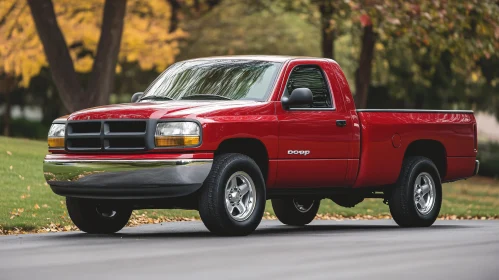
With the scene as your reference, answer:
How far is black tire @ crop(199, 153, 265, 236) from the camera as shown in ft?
39.4

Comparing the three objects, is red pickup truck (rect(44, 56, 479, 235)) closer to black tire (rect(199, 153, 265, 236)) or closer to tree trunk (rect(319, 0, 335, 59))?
black tire (rect(199, 153, 265, 236))

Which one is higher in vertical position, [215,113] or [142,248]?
[215,113]

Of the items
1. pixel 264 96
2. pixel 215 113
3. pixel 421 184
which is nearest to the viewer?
pixel 215 113

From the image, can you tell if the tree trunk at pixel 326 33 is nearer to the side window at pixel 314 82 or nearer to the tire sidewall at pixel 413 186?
the tire sidewall at pixel 413 186

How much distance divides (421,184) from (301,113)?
2851 mm

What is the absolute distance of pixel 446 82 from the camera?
39312 mm

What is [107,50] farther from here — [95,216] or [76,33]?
[95,216]

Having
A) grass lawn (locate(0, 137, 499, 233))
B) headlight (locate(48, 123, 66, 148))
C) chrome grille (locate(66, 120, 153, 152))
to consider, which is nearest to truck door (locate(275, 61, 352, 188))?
chrome grille (locate(66, 120, 153, 152))

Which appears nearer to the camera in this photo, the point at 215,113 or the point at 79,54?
the point at 215,113

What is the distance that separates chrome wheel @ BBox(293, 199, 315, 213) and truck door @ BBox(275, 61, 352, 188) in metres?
2.10

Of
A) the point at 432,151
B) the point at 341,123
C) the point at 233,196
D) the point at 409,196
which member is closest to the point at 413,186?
the point at 409,196

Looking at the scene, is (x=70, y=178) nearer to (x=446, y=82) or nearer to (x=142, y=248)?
(x=142, y=248)

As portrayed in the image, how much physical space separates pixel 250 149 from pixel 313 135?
0.81 meters

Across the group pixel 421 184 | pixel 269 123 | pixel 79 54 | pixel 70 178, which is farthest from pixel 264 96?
pixel 79 54
